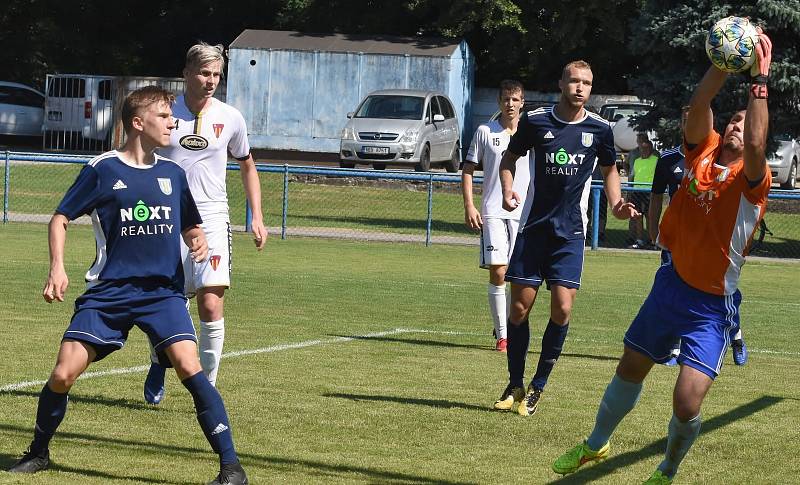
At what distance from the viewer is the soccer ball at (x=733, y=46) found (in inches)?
228

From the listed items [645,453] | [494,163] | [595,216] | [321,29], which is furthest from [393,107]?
[645,453]

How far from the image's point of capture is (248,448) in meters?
7.20

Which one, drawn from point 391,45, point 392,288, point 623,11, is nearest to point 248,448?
point 392,288

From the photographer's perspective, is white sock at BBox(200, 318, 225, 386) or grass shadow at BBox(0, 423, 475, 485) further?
white sock at BBox(200, 318, 225, 386)

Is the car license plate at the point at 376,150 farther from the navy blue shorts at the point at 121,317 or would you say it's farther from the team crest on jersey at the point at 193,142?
the navy blue shorts at the point at 121,317

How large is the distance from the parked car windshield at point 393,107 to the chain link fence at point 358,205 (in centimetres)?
207

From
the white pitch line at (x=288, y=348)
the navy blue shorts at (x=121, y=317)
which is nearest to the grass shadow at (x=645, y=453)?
the navy blue shorts at (x=121, y=317)

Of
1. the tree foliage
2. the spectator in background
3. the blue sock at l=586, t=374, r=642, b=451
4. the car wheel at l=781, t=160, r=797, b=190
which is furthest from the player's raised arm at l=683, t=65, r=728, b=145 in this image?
the car wheel at l=781, t=160, r=797, b=190

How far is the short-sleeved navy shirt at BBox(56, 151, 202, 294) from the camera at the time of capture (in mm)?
6320

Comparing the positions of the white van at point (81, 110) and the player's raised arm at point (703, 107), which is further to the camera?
the white van at point (81, 110)

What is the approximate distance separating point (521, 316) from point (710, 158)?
2832 mm

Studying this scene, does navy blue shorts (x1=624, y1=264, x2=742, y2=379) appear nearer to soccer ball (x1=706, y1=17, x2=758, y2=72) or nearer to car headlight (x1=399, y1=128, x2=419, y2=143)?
soccer ball (x1=706, y1=17, x2=758, y2=72)

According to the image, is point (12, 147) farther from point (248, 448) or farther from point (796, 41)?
point (248, 448)

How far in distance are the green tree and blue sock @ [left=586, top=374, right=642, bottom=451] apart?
17.9 metres
